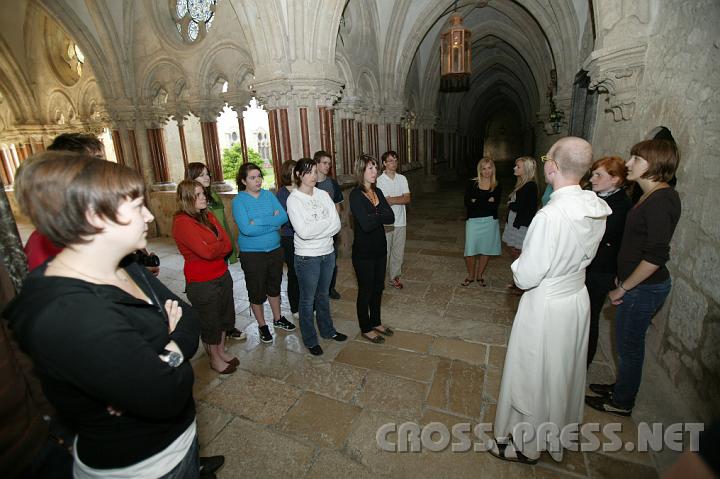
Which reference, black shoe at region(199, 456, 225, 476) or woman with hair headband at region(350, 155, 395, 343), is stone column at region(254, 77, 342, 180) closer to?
woman with hair headband at region(350, 155, 395, 343)

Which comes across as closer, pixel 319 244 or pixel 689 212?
pixel 689 212

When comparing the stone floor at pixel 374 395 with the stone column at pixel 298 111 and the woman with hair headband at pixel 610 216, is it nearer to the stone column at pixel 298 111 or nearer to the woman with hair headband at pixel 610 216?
the woman with hair headband at pixel 610 216

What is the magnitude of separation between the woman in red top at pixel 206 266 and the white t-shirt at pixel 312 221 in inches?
23.2

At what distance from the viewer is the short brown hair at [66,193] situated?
89 cm

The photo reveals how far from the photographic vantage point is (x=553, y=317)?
1.81 meters

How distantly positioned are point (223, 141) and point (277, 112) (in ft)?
43.6

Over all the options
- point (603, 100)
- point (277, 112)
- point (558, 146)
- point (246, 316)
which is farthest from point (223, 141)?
point (558, 146)

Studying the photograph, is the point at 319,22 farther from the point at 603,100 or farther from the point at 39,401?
the point at 39,401

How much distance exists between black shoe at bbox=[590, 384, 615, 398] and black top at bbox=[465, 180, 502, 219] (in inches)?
88.6

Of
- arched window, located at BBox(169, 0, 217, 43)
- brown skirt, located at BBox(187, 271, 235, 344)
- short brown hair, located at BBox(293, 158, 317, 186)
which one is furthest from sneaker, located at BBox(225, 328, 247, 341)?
arched window, located at BBox(169, 0, 217, 43)

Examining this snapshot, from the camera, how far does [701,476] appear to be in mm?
617

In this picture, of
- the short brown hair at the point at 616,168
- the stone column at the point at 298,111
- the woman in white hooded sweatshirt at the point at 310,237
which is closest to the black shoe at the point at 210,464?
the woman in white hooded sweatshirt at the point at 310,237

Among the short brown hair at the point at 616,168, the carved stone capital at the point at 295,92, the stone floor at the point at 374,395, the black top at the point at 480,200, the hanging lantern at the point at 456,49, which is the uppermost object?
the hanging lantern at the point at 456,49

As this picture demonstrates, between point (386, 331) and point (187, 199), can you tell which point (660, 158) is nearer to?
point (386, 331)
